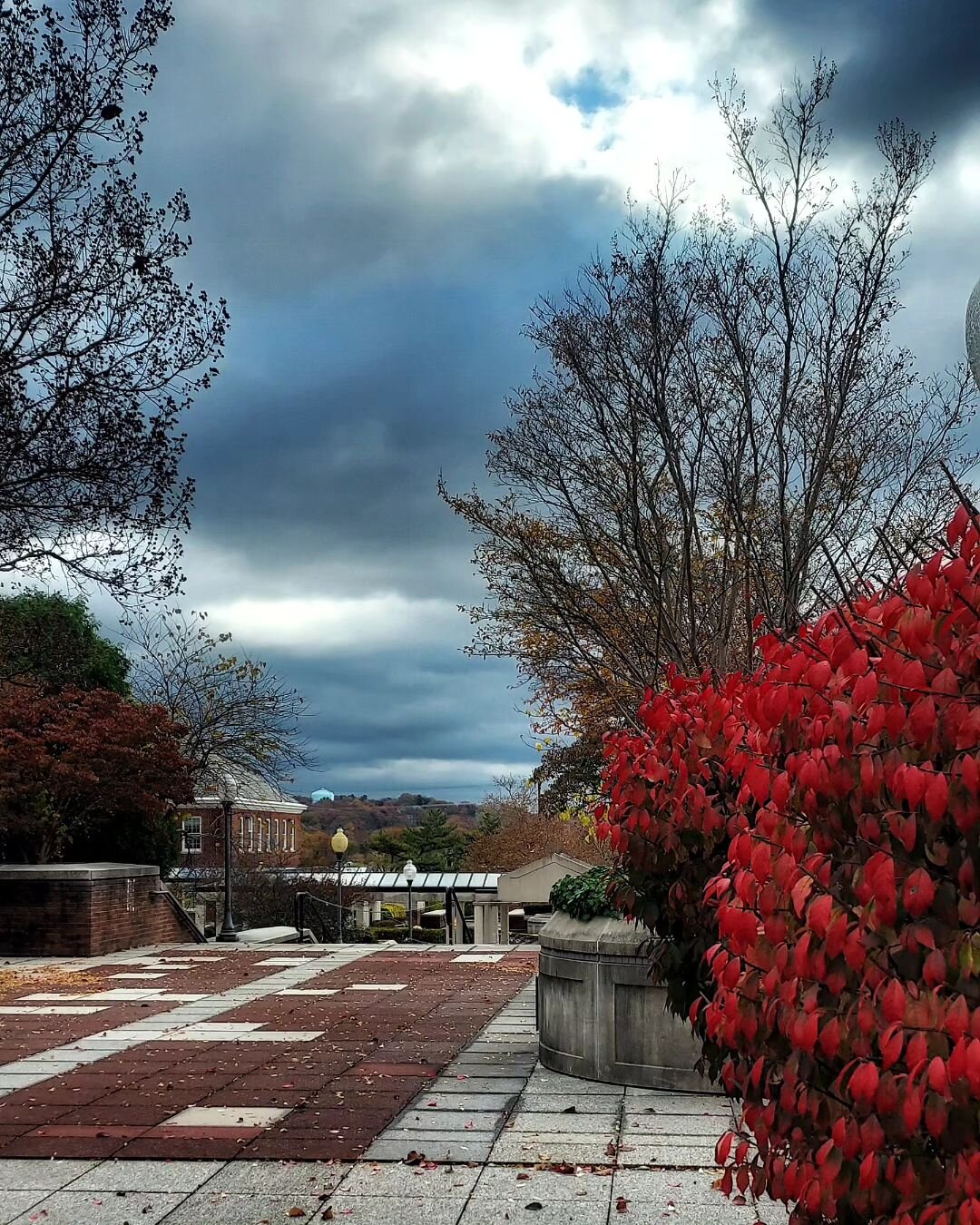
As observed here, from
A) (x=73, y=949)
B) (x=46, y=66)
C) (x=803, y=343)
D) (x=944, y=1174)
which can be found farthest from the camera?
(x=73, y=949)

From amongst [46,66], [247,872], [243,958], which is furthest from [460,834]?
[46,66]

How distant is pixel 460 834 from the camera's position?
5041 cm

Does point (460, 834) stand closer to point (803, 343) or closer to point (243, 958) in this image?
point (243, 958)

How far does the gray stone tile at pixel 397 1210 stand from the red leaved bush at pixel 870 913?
2.61 metres

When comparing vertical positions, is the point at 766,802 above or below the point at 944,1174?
above

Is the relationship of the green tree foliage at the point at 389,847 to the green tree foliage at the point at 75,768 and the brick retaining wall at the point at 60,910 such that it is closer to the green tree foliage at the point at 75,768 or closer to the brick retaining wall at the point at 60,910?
the green tree foliage at the point at 75,768

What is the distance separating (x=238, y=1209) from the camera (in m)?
5.30

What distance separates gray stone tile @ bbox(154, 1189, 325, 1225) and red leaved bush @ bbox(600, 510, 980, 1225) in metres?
2.93

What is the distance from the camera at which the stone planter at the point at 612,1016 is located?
7.54 metres

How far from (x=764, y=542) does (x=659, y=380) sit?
7.04 feet

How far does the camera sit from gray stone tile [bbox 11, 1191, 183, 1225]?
5180 millimetres

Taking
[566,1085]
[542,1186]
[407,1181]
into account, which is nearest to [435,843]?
[566,1085]

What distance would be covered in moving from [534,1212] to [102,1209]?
6.13ft

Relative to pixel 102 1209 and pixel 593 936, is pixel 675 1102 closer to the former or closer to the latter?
pixel 593 936
